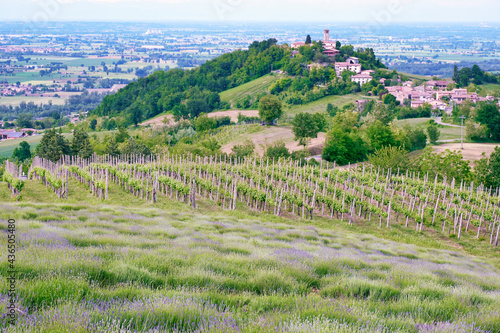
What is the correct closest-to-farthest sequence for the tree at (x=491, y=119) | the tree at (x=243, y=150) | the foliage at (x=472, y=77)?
the tree at (x=243, y=150), the tree at (x=491, y=119), the foliage at (x=472, y=77)

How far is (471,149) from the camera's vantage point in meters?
59.5

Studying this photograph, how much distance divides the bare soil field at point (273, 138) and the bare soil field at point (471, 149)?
1752 cm

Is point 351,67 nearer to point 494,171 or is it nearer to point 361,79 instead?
point 361,79

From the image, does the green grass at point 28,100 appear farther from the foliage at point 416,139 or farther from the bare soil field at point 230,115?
the foliage at point 416,139

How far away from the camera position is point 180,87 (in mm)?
131000

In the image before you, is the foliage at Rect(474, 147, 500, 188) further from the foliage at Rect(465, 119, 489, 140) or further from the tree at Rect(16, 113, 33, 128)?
the tree at Rect(16, 113, 33, 128)

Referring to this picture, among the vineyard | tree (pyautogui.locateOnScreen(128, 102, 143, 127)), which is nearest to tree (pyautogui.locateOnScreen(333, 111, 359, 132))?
the vineyard

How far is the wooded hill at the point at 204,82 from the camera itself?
115 meters

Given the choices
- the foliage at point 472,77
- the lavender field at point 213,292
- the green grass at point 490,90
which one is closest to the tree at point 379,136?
the lavender field at point 213,292

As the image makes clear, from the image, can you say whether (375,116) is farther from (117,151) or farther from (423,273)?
(423,273)

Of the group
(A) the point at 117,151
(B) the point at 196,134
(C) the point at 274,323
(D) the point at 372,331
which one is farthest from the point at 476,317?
(B) the point at 196,134

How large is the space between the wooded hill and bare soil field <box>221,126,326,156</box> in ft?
141

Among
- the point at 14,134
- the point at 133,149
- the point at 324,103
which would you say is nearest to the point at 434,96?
the point at 324,103

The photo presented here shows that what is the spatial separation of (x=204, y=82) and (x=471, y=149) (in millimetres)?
91676
